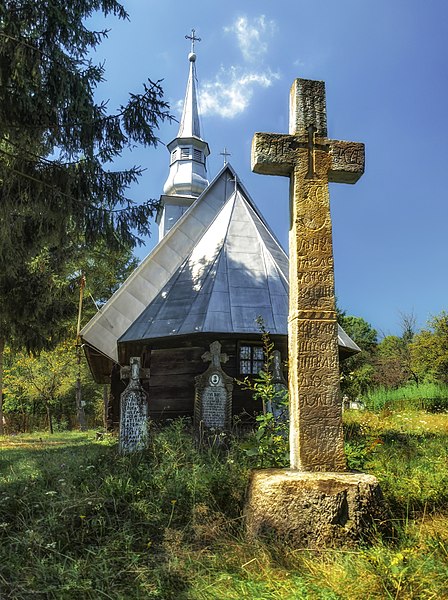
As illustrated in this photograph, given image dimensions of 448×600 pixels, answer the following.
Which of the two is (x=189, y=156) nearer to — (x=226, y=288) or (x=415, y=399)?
(x=415, y=399)

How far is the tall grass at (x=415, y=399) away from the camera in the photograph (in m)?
16.0

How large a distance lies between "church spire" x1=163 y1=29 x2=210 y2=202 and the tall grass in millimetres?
19047

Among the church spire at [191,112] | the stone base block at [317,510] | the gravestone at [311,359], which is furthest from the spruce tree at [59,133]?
the church spire at [191,112]

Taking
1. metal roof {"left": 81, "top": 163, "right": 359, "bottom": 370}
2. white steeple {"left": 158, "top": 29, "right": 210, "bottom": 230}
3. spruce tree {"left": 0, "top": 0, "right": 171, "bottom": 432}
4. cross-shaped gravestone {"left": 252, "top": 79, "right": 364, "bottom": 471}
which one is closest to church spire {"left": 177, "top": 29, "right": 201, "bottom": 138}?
white steeple {"left": 158, "top": 29, "right": 210, "bottom": 230}

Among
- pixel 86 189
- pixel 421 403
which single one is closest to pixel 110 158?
pixel 86 189

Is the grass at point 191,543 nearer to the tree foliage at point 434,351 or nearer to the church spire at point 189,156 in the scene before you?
the tree foliage at point 434,351

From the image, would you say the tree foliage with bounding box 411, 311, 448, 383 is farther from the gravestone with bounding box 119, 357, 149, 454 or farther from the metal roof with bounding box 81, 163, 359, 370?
the gravestone with bounding box 119, 357, 149, 454

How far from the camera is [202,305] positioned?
375 inches

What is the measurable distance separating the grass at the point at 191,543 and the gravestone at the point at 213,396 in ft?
11.1

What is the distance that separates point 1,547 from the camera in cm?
344

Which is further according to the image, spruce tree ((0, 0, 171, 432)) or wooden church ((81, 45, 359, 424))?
wooden church ((81, 45, 359, 424))

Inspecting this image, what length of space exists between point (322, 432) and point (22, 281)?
925 cm

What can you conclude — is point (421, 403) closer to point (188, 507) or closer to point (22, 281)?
point (22, 281)

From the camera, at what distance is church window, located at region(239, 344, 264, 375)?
9.42 m
